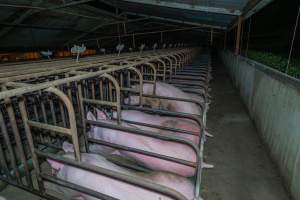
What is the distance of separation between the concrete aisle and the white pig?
1.92ft

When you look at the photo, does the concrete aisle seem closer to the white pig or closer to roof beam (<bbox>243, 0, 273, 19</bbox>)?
the white pig

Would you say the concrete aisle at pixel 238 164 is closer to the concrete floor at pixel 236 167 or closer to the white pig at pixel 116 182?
the concrete floor at pixel 236 167

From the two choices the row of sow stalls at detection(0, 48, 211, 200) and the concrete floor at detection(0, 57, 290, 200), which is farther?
the concrete floor at detection(0, 57, 290, 200)

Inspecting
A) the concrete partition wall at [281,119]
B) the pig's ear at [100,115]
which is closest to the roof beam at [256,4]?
the concrete partition wall at [281,119]

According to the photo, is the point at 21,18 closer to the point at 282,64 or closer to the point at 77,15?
the point at 77,15

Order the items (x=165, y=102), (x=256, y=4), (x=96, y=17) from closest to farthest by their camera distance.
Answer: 1. (x=165, y=102)
2. (x=256, y=4)
3. (x=96, y=17)

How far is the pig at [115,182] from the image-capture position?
135 centimetres

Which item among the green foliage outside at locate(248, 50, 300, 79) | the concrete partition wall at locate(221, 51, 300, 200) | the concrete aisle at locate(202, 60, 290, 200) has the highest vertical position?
the green foliage outside at locate(248, 50, 300, 79)

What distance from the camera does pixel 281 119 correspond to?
2.38 m

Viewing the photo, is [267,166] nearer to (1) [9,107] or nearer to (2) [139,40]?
(1) [9,107]

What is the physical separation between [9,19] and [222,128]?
6.19m

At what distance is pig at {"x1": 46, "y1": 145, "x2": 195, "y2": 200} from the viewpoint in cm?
135

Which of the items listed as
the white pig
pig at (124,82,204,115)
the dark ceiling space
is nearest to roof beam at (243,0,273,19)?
the dark ceiling space

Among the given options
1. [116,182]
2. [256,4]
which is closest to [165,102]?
[116,182]
